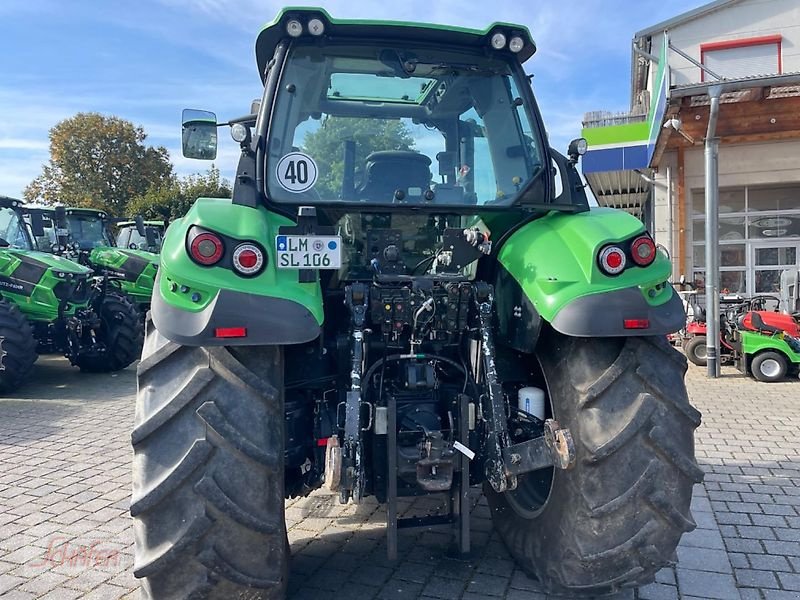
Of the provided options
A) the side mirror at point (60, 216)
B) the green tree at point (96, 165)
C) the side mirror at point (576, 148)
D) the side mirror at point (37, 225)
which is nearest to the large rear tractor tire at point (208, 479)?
the side mirror at point (576, 148)

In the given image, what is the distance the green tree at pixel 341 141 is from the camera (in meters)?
3.23

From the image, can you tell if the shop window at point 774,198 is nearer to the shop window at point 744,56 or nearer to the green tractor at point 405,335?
the shop window at point 744,56

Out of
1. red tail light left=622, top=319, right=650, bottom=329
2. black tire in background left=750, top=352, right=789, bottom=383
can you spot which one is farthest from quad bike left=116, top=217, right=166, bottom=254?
→ red tail light left=622, top=319, right=650, bottom=329

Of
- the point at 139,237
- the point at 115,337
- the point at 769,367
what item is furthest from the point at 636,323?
the point at 139,237

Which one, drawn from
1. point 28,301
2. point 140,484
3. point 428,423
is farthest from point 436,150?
point 28,301

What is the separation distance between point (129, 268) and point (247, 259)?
10446 mm

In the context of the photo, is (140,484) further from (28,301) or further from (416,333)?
(28,301)

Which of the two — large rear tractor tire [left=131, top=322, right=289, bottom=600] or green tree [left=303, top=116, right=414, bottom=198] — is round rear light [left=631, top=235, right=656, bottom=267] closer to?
green tree [left=303, top=116, right=414, bottom=198]

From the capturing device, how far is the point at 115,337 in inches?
395

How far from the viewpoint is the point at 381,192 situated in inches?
128

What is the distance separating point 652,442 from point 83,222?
1324 centimetres

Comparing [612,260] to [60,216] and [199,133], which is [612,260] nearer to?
[199,133]

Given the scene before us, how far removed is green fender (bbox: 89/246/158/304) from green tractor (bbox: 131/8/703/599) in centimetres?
937

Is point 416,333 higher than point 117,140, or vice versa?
point 117,140
